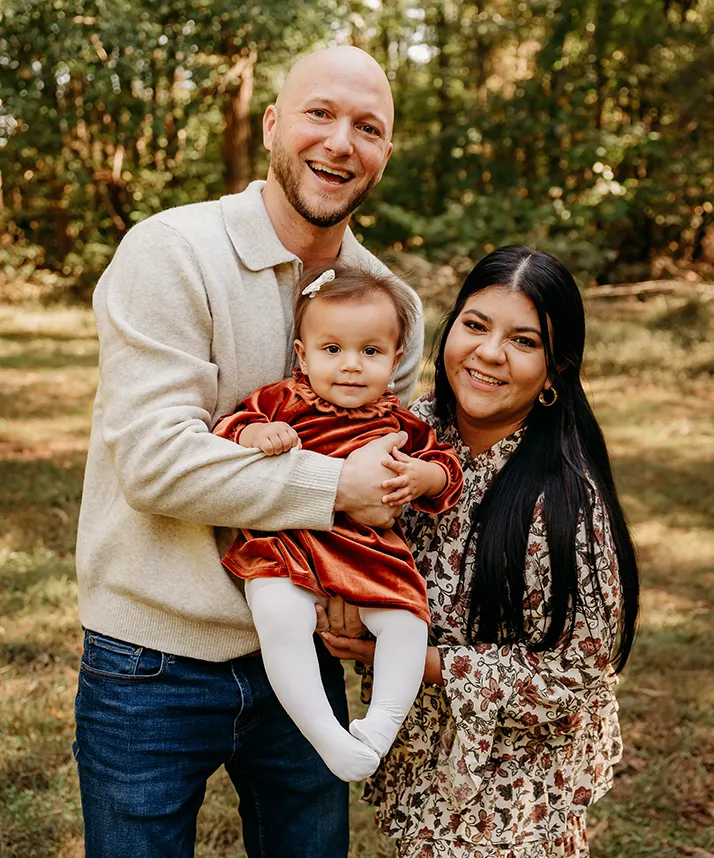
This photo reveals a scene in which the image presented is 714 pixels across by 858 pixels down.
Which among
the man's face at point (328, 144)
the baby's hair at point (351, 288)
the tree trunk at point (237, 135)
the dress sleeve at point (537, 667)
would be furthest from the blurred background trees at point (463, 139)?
the dress sleeve at point (537, 667)

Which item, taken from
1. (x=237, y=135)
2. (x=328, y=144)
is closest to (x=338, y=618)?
(x=328, y=144)

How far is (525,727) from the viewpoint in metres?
2.13

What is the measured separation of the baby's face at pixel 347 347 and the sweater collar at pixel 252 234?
0.13m

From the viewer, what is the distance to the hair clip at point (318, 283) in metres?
2.02

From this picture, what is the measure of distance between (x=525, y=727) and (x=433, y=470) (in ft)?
2.05

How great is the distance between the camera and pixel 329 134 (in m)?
2.09

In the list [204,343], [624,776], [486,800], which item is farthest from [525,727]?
[624,776]

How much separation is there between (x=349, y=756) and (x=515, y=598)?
0.51 m

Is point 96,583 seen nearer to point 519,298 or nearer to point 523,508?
point 523,508

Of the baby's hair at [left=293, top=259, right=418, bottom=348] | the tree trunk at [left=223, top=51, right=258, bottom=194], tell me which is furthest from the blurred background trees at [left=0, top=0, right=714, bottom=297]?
the baby's hair at [left=293, top=259, right=418, bottom=348]

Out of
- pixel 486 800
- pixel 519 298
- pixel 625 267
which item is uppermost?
pixel 519 298

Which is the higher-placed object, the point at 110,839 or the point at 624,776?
the point at 110,839

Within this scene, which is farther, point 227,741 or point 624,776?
point 624,776

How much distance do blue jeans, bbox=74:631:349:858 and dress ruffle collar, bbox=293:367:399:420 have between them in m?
0.57
